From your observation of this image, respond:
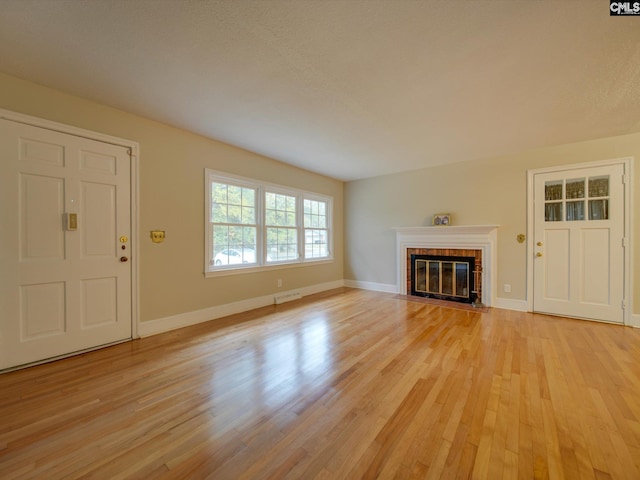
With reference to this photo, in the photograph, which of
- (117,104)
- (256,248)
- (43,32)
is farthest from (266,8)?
(256,248)

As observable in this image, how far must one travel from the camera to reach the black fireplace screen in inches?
179

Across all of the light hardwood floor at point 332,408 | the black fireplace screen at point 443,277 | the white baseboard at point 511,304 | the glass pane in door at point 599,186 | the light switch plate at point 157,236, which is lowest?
the light hardwood floor at point 332,408

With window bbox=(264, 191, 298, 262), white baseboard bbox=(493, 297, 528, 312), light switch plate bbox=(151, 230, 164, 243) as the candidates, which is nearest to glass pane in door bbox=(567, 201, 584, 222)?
white baseboard bbox=(493, 297, 528, 312)

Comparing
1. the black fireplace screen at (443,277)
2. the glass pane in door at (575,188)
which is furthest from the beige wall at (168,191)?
the glass pane in door at (575,188)

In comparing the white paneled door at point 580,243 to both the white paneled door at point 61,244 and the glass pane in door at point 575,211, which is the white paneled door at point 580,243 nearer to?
the glass pane in door at point 575,211

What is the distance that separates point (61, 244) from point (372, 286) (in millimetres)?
5012

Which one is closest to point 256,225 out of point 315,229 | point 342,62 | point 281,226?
point 281,226

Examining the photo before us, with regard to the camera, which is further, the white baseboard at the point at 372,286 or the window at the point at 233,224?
the white baseboard at the point at 372,286

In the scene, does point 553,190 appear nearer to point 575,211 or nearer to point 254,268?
point 575,211

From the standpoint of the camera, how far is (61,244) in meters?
2.53

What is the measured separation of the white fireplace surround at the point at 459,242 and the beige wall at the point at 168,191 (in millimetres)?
3046

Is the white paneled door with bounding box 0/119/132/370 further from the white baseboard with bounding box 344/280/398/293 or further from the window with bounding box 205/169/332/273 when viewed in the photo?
the white baseboard with bounding box 344/280/398/293

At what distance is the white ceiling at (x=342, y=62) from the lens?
1.61 m

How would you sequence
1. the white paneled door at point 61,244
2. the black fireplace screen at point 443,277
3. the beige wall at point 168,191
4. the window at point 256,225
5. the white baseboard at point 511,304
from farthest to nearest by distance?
the black fireplace screen at point 443,277 < the white baseboard at point 511,304 < the window at point 256,225 < the beige wall at point 168,191 < the white paneled door at point 61,244
